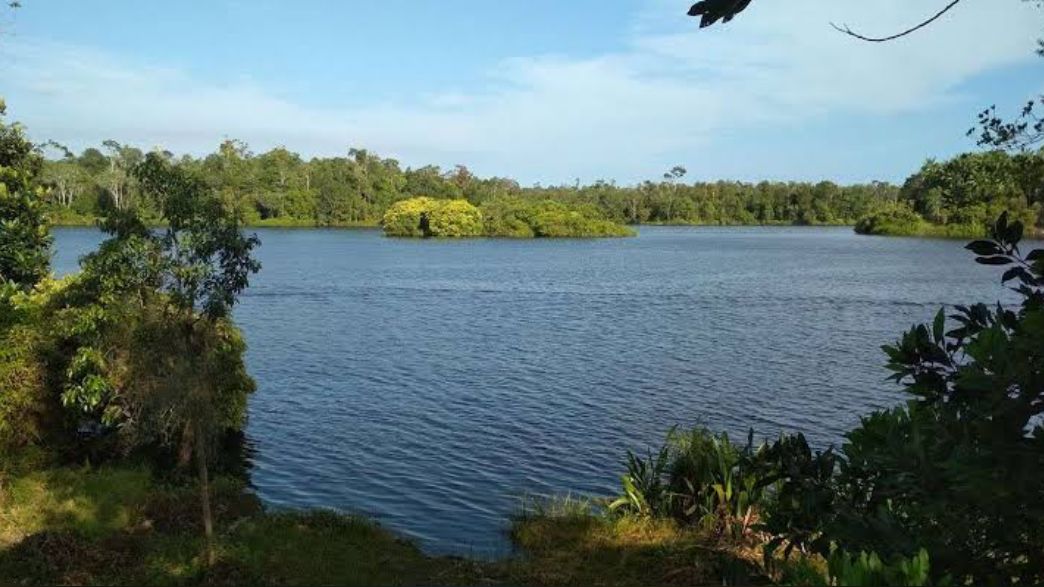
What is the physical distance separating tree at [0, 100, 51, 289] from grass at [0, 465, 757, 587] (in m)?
4.67

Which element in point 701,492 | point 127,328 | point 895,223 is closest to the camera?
point 701,492

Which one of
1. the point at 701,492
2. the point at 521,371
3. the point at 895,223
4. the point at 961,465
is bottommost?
the point at 521,371

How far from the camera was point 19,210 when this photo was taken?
1897 centimetres

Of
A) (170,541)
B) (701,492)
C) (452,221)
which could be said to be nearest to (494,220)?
(452,221)

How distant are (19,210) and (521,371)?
1997 centimetres

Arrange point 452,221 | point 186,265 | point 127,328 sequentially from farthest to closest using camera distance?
point 452,221
point 127,328
point 186,265

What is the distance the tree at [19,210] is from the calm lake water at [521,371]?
24.8 ft

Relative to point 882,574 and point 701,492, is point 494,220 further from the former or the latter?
point 882,574

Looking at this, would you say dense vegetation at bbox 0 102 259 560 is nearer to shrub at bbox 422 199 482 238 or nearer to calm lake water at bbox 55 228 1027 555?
calm lake water at bbox 55 228 1027 555

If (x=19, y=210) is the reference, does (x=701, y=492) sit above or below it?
below

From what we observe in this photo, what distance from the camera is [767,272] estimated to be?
3012 inches

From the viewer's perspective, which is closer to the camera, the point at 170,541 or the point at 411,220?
the point at 170,541

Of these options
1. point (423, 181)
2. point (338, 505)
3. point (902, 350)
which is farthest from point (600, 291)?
point (423, 181)

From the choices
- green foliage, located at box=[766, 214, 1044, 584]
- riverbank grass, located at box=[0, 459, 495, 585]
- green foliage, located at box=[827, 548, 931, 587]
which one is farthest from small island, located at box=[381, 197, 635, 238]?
green foliage, located at box=[827, 548, 931, 587]
